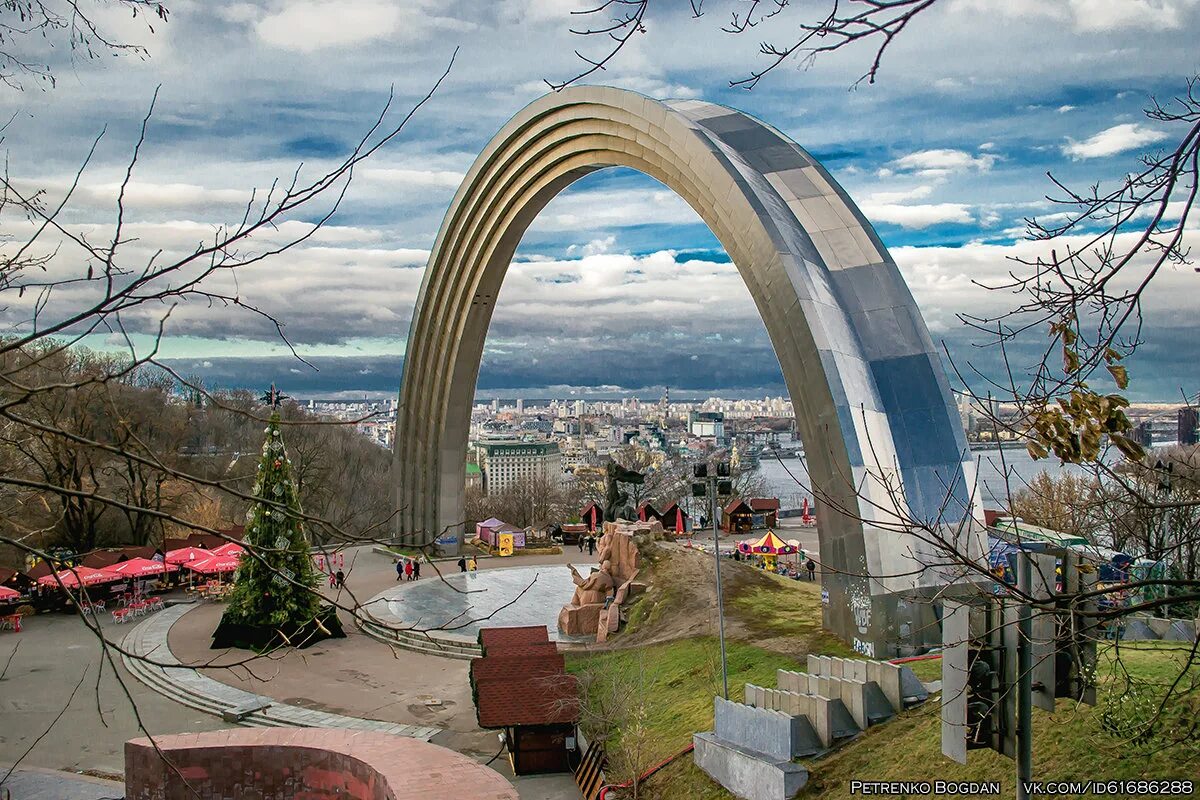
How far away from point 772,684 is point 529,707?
365cm

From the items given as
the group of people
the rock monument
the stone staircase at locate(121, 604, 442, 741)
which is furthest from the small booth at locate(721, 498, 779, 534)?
the stone staircase at locate(121, 604, 442, 741)

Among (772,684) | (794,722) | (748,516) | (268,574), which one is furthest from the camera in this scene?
(748,516)

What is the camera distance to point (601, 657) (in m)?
18.9

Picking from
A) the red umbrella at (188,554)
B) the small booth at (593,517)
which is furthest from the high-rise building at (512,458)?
the red umbrella at (188,554)

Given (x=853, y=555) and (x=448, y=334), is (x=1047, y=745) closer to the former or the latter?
(x=853, y=555)

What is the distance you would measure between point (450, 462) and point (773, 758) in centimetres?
2490

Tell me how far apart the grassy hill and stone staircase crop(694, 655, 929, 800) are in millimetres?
220

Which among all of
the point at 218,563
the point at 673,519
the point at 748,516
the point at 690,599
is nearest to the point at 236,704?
the point at 690,599

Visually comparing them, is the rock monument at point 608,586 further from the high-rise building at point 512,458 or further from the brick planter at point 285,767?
the high-rise building at point 512,458

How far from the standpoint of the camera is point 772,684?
1453 cm

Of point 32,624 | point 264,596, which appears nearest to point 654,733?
point 264,596

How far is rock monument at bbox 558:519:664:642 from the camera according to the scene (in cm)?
2128

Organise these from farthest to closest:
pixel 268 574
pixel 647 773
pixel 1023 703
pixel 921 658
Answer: pixel 268 574 → pixel 921 658 → pixel 647 773 → pixel 1023 703

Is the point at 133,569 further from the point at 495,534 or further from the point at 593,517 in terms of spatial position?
the point at 593,517
